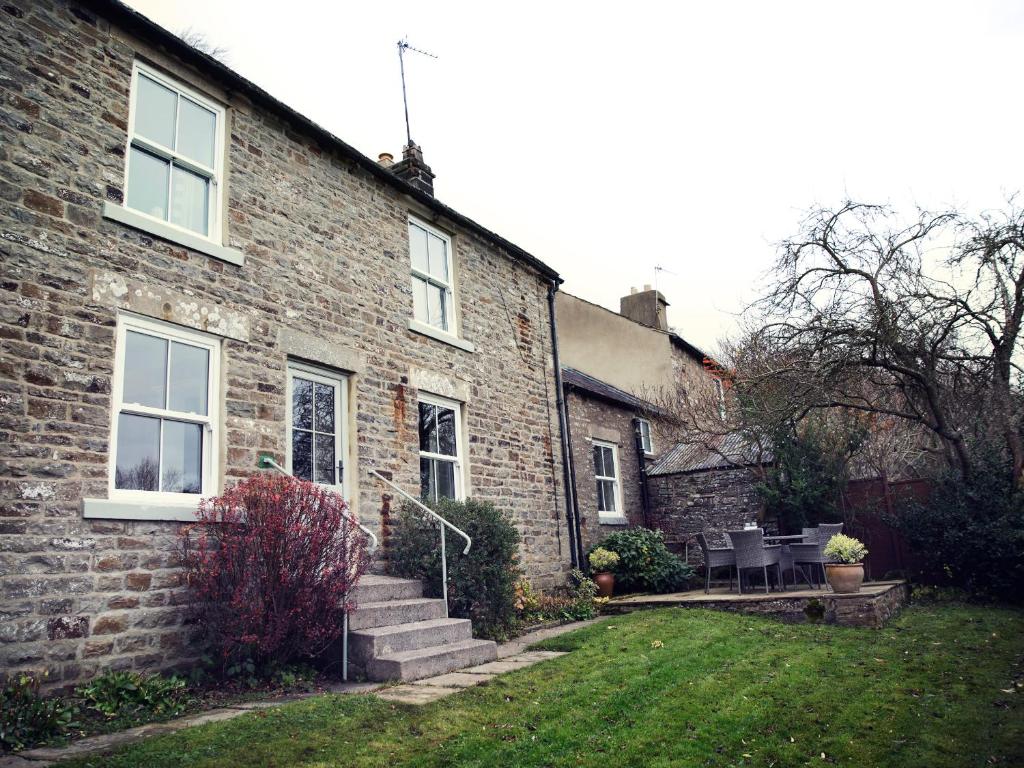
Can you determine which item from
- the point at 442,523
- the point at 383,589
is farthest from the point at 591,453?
the point at 383,589

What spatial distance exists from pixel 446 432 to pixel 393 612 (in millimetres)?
3332

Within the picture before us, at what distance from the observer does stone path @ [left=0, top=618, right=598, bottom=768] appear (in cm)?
418

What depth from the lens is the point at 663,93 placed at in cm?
981

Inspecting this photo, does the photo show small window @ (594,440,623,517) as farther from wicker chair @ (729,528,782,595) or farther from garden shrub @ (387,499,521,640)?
garden shrub @ (387,499,521,640)

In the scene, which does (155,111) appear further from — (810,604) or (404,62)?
(810,604)

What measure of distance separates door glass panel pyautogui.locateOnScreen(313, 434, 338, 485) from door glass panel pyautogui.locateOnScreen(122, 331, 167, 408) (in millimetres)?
1955

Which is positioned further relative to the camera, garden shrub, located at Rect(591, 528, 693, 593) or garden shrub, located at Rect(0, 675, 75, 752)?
garden shrub, located at Rect(591, 528, 693, 593)

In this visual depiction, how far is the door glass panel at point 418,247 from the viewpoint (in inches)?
402

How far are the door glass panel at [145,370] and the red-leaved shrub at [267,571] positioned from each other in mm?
1045

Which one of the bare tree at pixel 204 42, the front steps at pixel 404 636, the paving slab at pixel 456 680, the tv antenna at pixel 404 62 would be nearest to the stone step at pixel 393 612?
the front steps at pixel 404 636

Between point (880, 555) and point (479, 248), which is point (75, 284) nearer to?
point (479, 248)

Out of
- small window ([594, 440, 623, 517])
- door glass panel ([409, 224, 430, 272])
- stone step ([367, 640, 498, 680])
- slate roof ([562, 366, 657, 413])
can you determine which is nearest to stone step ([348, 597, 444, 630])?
stone step ([367, 640, 498, 680])

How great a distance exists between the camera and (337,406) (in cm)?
843

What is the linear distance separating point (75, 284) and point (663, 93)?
24.7 ft
